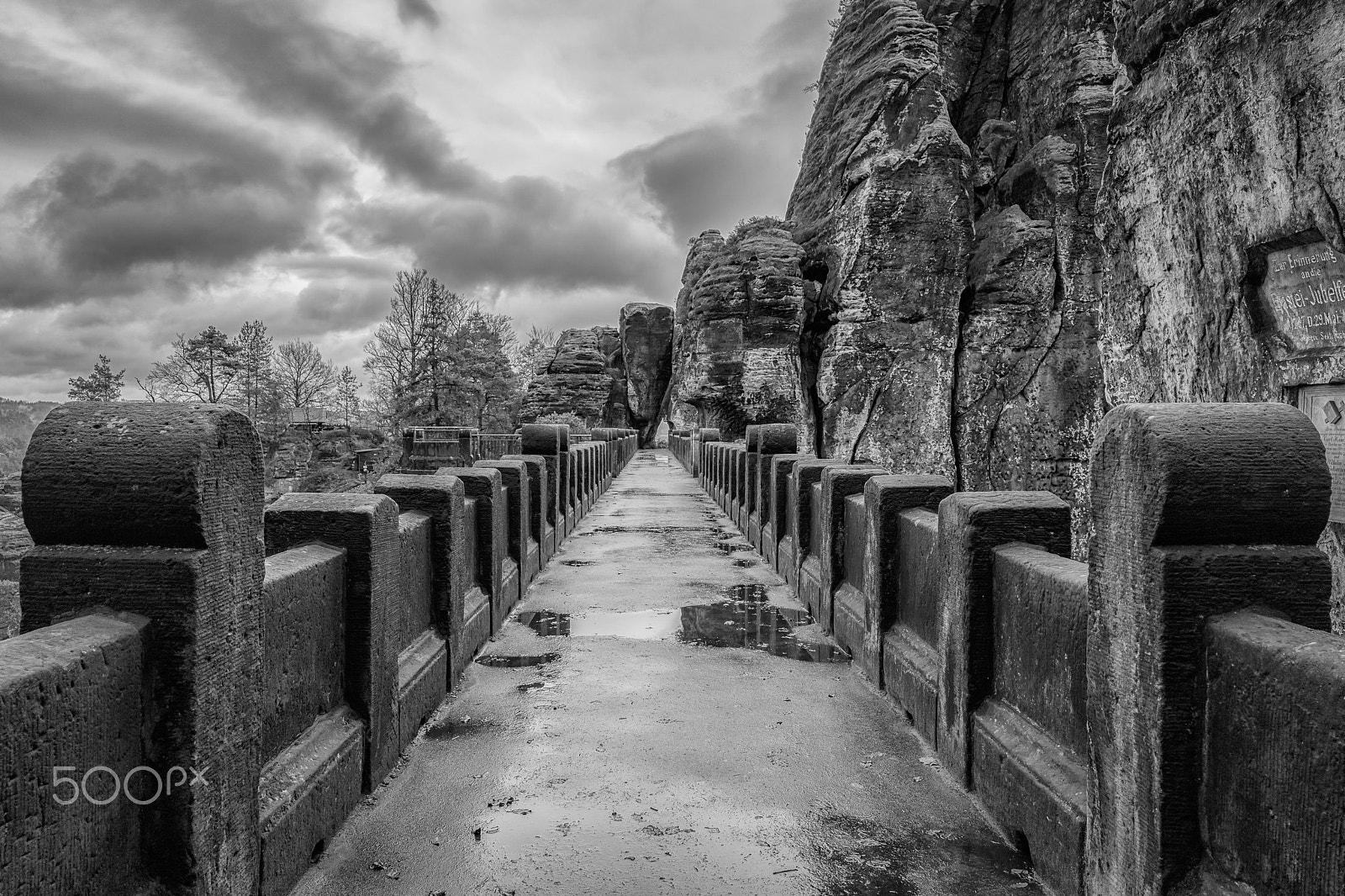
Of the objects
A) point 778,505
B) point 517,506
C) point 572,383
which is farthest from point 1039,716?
point 572,383

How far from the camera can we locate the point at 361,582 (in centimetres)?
334

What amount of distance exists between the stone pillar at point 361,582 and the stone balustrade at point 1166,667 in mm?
2473

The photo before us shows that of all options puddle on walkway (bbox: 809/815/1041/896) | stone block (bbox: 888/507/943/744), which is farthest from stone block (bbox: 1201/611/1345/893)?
stone block (bbox: 888/507/943/744)

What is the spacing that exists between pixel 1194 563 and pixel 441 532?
3642 mm

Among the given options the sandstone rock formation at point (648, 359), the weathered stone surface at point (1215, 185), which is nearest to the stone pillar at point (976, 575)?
the weathered stone surface at point (1215, 185)

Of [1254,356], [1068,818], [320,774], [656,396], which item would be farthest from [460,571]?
[656,396]

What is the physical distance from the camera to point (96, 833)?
69.6 inches

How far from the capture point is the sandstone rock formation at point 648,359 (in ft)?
186

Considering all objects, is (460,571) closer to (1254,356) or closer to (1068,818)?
(1068,818)

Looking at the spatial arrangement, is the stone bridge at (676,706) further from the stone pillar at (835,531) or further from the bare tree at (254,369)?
the bare tree at (254,369)

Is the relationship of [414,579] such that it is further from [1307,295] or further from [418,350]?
[418,350]

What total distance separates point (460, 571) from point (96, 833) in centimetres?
314

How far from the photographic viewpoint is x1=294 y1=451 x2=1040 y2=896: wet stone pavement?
268 centimetres
